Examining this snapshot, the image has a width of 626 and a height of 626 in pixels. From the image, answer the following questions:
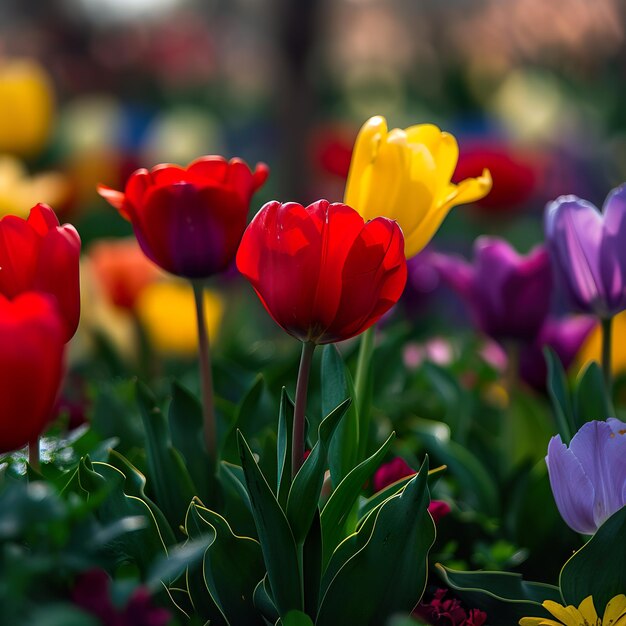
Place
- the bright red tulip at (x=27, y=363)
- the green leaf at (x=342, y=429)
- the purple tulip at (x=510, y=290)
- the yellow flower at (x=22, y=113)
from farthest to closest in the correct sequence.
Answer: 1. the yellow flower at (x=22, y=113)
2. the purple tulip at (x=510, y=290)
3. the green leaf at (x=342, y=429)
4. the bright red tulip at (x=27, y=363)

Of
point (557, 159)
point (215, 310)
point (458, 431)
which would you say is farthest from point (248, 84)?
point (458, 431)

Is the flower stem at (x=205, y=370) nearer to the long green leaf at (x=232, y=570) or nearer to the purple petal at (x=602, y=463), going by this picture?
the long green leaf at (x=232, y=570)

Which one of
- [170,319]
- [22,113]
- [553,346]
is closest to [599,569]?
[553,346]

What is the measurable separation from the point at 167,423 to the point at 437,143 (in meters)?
0.33

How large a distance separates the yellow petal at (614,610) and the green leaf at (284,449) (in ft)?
0.72

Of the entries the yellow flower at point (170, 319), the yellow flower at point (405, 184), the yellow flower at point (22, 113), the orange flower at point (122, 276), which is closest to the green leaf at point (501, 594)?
the yellow flower at point (405, 184)

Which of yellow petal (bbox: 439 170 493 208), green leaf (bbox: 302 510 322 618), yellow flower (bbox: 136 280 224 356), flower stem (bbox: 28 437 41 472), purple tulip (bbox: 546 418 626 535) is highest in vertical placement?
yellow petal (bbox: 439 170 493 208)

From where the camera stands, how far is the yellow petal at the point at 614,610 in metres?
0.63

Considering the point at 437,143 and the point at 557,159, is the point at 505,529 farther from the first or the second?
the point at 557,159

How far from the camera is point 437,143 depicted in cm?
76

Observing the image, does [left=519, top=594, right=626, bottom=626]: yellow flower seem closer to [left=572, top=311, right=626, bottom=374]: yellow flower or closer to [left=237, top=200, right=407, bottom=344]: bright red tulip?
[left=237, top=200, right=407, bottom=344]: bright red tulip

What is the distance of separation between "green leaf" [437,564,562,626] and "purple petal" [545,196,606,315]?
0.25 metres

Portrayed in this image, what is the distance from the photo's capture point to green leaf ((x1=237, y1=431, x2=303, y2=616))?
61 cm

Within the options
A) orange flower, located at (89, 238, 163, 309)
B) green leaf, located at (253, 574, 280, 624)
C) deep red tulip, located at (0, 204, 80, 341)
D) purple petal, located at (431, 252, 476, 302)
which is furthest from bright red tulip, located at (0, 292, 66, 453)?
orange flower, located at (89, 238, 163, 309)
